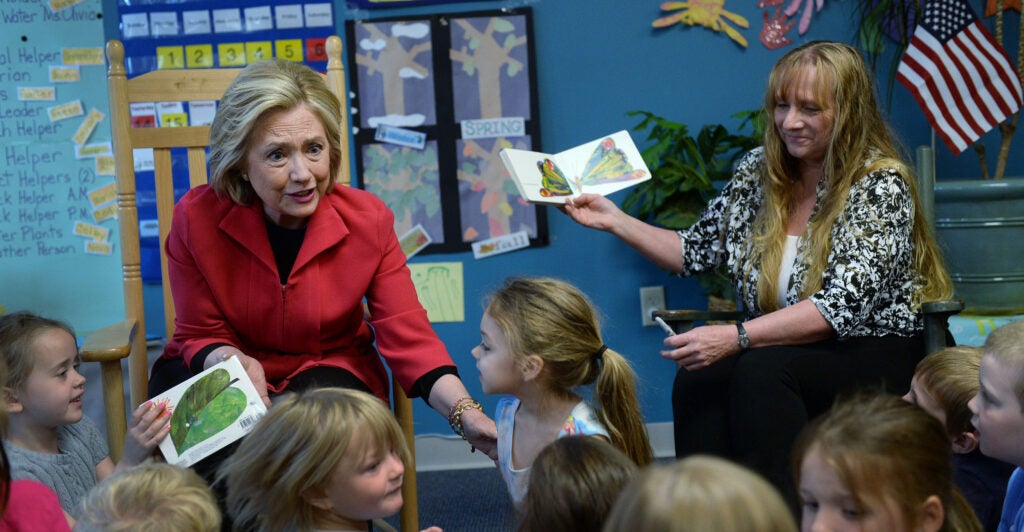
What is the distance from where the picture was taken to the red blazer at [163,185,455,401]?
6.98ft

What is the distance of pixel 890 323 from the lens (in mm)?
2201

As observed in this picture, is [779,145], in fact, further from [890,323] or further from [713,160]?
[713,160]

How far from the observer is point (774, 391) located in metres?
2.03

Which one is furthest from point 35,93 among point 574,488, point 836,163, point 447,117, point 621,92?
point 574,488

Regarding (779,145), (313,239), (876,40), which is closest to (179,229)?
(313,239)

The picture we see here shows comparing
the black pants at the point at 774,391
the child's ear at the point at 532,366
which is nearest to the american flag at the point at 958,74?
the black pants at the point at 774,391

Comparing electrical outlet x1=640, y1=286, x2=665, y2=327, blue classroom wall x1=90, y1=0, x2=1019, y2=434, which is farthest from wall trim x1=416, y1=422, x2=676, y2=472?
electrical outlet x1=640, y1=286, x2=665, y2=327

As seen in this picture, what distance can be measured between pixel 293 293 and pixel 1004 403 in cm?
133

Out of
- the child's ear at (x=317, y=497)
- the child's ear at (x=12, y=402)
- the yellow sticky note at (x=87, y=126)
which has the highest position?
the yellow sticky note at (x=87, y=126)

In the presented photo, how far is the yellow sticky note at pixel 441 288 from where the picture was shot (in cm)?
356

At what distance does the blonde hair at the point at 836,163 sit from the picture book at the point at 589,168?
0.32m

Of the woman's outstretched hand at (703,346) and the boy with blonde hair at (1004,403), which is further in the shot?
the woman's outstretched hand at (703,346)

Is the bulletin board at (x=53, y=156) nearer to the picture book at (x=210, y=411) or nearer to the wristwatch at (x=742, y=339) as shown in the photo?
the picture book at (x=210, y=411)

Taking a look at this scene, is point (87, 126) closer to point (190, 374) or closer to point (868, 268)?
point (190, 374)
